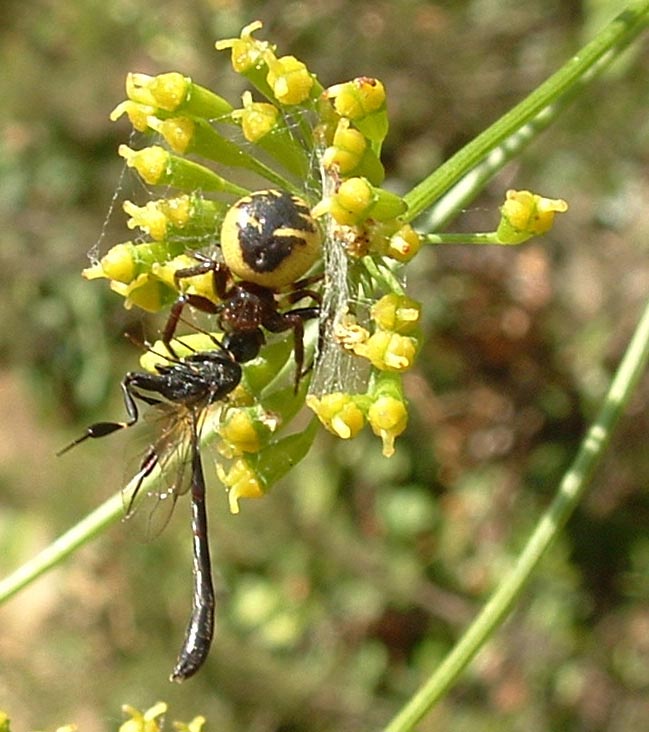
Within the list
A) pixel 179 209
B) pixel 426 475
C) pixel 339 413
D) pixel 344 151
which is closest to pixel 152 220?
pixel 179 209

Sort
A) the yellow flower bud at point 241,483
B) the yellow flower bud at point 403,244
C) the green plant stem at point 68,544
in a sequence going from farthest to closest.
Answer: the green plant stem at point 68,544 < the yellow flower bud at point 241,483 < the yellow flower bud at point 403,244

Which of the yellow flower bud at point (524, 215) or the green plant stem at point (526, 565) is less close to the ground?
the yellow flower bud at point (524, 215)

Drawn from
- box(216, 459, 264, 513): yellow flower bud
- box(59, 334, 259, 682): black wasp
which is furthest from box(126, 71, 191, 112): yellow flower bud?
box(216, 459, 264, 513): yellow flower bud

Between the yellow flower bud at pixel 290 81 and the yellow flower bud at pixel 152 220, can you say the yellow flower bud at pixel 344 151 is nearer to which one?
the yellow flower bud at pixel 290 81

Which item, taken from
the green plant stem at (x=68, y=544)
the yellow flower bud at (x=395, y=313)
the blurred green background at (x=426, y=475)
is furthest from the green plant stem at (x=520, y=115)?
the blurred green background at (x=426, y=475)

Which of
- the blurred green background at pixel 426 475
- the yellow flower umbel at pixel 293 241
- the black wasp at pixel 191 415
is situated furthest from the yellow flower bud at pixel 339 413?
the blurred green background at pixel 426 475

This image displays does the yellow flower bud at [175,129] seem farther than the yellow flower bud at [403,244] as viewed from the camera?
Yes

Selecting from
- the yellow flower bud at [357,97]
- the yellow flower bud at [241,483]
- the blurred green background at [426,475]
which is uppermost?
the yellow flower bud at [357,97]

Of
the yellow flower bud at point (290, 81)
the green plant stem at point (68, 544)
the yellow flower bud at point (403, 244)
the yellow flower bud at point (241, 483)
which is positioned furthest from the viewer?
the green plant stem at point (68, 544)

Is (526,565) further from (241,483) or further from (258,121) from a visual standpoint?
(258,121)
